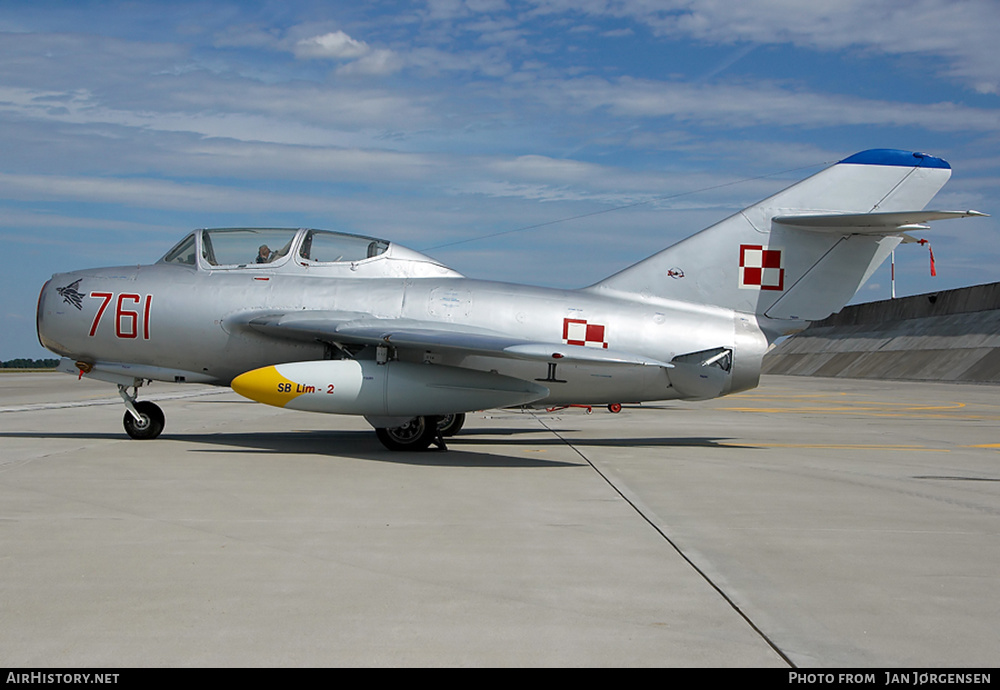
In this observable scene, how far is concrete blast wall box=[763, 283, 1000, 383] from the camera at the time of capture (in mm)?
48000

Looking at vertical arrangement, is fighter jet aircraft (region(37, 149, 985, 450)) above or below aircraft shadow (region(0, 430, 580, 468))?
above

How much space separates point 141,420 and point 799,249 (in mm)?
9889

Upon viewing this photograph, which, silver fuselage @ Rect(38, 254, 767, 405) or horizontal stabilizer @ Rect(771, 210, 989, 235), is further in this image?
silver fuselage @ Rect(38, 254, 767, 405)

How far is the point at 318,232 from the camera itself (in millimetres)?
12773

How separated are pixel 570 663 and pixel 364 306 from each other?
29.4 feet

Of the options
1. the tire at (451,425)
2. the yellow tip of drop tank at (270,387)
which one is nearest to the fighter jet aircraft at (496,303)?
the yellow tip of drop tank at (270,387)

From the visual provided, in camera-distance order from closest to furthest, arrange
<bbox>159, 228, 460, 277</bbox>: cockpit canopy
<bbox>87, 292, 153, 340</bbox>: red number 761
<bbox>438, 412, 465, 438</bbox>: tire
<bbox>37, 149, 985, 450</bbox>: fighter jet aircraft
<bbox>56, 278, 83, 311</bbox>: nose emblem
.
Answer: <bbox>37, 149, 985, 450</bbox>: fighter jet aircraft, <bbox>87, 292, 153, 340</bbox>: red number 761, <bbox>56, 278, 83, 311</bbox>: nose emblem, <bbox>159, 228, 460, 277</bbox>: cockpit canopy, <bbox>438, 412, 465, 438</bbox>: tire

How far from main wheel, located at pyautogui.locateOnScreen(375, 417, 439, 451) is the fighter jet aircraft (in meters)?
0.02

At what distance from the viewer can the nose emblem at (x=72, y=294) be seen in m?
12.3

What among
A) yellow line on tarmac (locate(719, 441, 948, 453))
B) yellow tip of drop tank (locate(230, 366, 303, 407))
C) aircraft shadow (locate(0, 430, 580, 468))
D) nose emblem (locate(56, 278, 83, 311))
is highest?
nose emblem (locate(56, 278, 83, 311))

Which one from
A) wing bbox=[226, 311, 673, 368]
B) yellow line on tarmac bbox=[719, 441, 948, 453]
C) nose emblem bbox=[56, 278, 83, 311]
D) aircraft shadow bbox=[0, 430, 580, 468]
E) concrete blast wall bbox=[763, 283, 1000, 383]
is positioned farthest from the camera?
concrete blast wall bbox=[763, 283, 1000, 383]

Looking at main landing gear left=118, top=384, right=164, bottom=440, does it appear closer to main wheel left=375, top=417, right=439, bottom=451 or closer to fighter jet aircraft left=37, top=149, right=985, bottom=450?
fighter jet aircraft left=37, top=149, right=985, bottom=450

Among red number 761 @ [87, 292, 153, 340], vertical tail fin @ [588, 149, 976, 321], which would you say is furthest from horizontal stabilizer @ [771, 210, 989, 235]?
red number 761 @ [87, 292, 153, 340]
